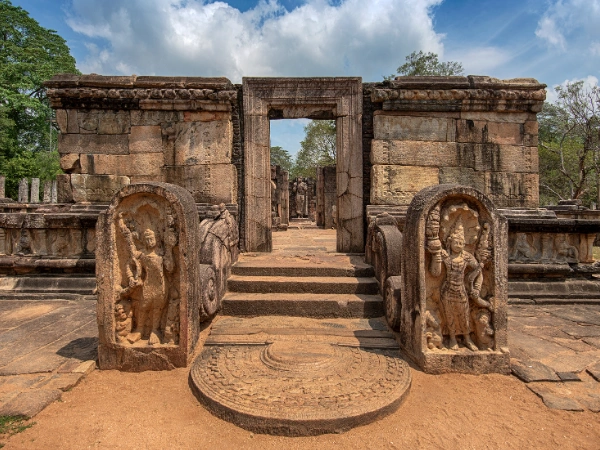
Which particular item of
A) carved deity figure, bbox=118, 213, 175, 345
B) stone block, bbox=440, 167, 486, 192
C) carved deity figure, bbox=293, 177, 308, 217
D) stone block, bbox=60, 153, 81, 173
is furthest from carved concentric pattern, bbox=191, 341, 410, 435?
carved deity figure, bbox=293, 177, 308, 217

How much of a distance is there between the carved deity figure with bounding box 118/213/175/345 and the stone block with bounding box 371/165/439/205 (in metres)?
3.92

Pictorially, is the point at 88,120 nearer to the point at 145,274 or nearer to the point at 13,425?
the point at 145,274

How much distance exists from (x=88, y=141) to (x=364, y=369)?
584 cm

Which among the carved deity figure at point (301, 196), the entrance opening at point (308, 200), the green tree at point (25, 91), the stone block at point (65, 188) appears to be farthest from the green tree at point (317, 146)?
the stone block at point (65, 188)

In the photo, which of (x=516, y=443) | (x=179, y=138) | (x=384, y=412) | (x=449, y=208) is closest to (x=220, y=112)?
(x=179, y=138)

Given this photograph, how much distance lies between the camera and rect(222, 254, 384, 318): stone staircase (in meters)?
3.93

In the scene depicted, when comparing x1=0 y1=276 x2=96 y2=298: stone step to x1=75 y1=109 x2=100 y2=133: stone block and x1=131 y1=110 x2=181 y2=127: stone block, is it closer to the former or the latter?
x1=75 y1=109 x2=100 y2=133: stone block

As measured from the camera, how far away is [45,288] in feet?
17.0

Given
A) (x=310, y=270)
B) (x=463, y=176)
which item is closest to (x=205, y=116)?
(x=310, y=270)

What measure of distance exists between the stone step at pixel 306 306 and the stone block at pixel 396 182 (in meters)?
2.42

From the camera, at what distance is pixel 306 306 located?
3.94m

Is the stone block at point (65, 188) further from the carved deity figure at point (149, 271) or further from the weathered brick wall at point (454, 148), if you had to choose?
the weathered brick wall at point (454, 148)

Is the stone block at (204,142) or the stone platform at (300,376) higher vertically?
the stone block at (204,142)

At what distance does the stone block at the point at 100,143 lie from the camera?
20.1ft
